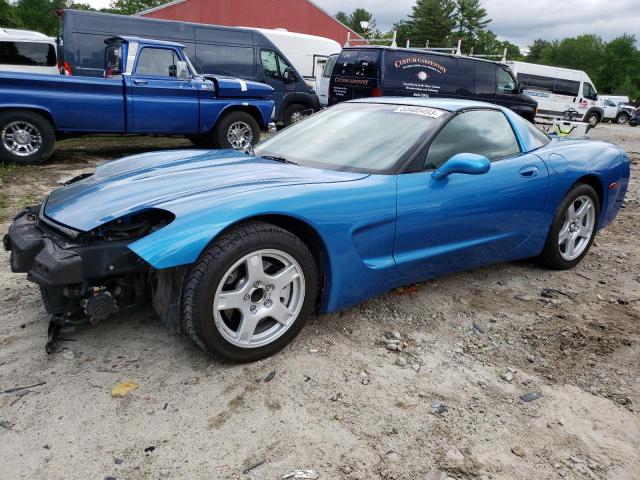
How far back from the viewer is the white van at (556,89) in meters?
22.1

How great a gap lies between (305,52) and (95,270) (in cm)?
1639

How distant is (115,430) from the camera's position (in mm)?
2098

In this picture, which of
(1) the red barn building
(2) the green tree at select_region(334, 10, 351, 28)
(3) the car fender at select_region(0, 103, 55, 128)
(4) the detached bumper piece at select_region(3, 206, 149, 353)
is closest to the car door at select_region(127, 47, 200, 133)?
(3) the car fender at select_region(0, 103, 55, 128)

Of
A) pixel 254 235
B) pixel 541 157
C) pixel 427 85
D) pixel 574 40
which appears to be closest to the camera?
pixel 254 235

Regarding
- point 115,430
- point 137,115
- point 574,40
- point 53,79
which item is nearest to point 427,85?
point 137,115

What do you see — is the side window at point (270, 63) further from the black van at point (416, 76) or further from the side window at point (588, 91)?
the side window at point (588, 91)

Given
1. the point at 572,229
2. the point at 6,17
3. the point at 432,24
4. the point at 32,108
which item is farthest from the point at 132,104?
the point at 432,24

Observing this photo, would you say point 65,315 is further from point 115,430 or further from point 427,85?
point 427,85

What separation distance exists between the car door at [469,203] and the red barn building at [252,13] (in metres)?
28.5

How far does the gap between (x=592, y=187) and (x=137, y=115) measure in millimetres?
6342

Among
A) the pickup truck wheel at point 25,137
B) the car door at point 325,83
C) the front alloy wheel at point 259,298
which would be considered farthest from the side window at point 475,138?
the car door at point 325,83

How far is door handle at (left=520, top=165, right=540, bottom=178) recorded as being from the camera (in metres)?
3.53

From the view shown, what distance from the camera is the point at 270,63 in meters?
12.0

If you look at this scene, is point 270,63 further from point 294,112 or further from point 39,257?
point 39,257
